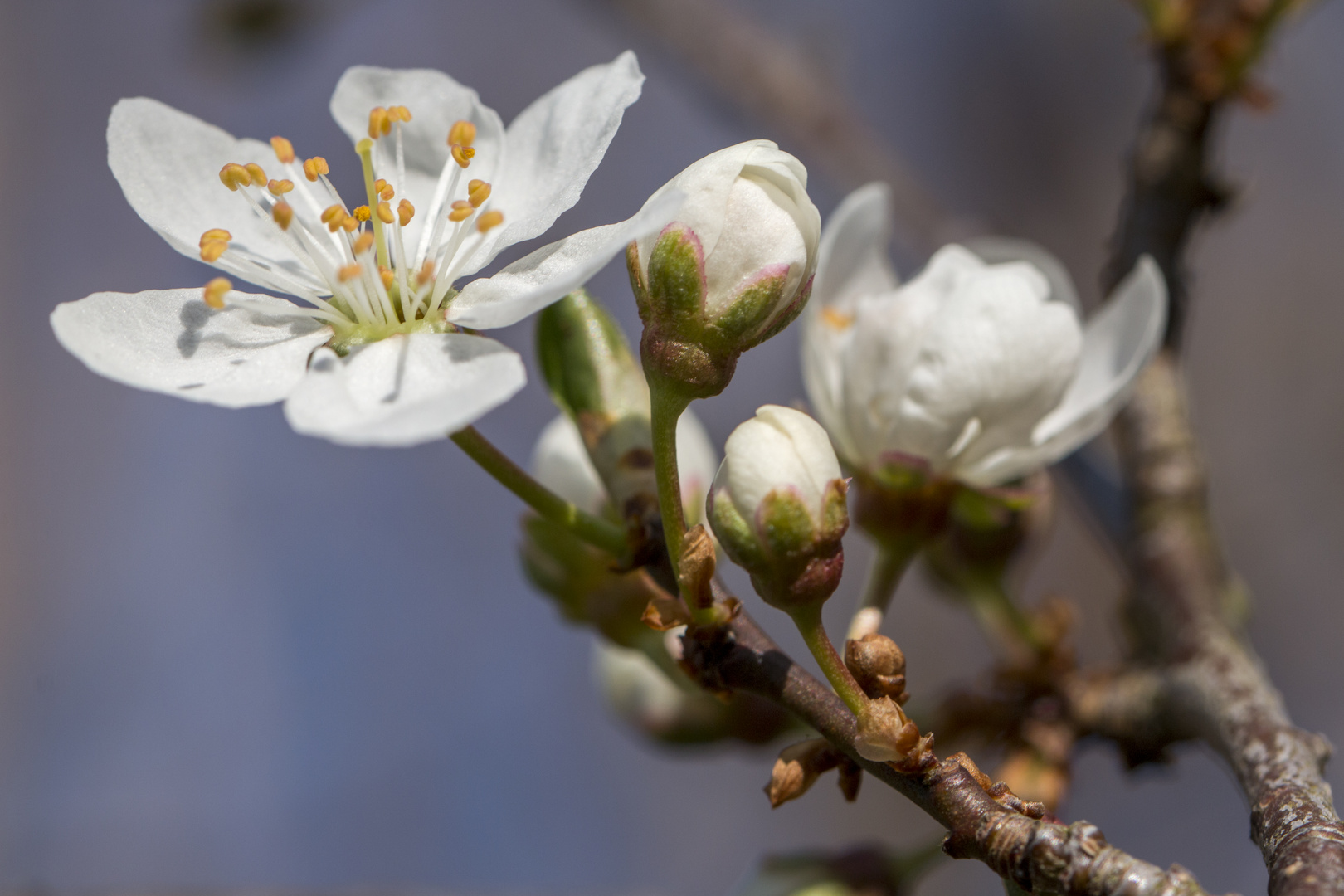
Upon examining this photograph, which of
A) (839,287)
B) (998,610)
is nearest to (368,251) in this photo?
(839,287)

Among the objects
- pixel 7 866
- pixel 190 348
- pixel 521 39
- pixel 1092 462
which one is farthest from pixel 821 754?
pixel 521 39

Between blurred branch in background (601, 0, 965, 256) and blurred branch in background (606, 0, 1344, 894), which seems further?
blurred branch in background (601, 0, 965, 256)

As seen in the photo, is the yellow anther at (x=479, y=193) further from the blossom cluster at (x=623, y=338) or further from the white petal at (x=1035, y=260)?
the white petal at (x=1035, y=260)

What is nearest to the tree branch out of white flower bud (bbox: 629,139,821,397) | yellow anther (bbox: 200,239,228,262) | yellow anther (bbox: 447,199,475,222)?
white flower bud (bbox: 629,139,821,397)

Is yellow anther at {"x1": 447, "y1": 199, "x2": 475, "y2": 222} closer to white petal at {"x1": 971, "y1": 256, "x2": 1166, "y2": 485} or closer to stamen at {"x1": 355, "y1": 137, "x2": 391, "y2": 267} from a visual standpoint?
stamen at {"x1": 355, "y1": 137, "x2": 391, "y2": 267}

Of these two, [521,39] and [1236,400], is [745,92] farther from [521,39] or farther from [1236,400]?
[521,39]
